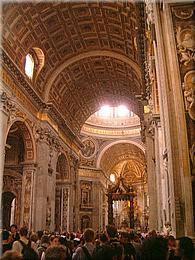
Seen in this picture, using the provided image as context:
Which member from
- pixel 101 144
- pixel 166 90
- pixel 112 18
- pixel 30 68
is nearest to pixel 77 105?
pixel 30 68

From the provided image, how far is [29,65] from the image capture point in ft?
52.3

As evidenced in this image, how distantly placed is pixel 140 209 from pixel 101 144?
11.8m

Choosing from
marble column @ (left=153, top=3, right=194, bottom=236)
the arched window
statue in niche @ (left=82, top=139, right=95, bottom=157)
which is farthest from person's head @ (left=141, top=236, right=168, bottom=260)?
statue in niche @ (left=82, top=139, right=95, bottom=157)

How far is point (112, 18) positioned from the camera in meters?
14.7

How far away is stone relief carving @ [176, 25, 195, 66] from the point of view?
5539mm

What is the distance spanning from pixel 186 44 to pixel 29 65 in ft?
37.5

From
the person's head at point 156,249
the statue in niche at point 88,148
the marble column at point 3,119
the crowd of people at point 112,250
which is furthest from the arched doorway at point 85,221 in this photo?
the person's head at point 156,249

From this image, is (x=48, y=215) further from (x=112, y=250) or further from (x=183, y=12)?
(x=112, y=250)

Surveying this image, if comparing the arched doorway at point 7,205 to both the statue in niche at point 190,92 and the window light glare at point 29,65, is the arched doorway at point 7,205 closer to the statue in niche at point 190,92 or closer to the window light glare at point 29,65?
the window light glare at point 29,65

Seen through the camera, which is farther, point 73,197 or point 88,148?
point 88,148

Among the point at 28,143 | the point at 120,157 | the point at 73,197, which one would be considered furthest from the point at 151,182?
the point at 120,157

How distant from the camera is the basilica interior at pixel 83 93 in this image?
547 cm

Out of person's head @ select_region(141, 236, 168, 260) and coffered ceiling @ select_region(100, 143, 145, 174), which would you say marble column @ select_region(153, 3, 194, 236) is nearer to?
person's head @ select_region(141, 236, 168, 260)

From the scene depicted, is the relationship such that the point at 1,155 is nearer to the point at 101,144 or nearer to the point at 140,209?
the point at 101,144
